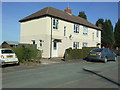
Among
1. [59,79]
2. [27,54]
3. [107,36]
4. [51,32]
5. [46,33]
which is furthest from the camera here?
[107,36]

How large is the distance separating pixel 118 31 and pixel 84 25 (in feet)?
95.2

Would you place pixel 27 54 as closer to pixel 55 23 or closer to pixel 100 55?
pixel 100 55

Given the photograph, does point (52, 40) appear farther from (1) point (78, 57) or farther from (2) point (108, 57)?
(2) point (108, 57)

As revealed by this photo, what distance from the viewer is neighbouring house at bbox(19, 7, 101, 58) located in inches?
816

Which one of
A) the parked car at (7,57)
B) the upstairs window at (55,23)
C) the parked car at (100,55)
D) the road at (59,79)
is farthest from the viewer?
the upstairs window at (55,23)

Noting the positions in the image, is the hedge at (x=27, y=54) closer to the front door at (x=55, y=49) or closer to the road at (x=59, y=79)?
the road at (x=59, y=79)

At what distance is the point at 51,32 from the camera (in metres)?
21.1

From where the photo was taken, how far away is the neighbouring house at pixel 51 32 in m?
20.7

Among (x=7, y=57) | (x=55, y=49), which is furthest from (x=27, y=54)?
(x=55, y=49)

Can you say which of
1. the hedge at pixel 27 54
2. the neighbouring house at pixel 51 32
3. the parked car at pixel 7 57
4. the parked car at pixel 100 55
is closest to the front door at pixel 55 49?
the neighbouring house at pixel 51 32

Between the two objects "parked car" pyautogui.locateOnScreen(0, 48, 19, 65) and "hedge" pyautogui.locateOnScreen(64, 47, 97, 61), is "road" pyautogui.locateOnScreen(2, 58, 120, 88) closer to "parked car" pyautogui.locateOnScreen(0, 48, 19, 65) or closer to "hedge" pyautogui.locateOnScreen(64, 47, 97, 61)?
"parked car" pyautogui.locateOnScreen(0, 48, 19, 65)

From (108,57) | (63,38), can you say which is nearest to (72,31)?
(63,38)

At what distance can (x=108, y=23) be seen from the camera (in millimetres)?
51438

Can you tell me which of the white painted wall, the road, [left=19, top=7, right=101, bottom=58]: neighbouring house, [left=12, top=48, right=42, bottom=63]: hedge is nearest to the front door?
[left=19, top=7, right=101, bottom=58]: neighbouring house
